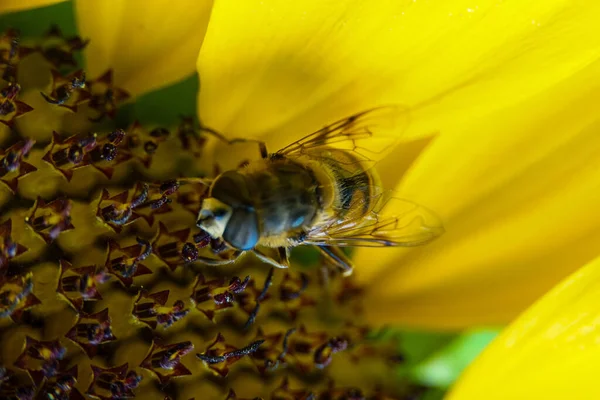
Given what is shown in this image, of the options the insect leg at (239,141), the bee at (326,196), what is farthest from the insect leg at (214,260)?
the insect leg at (239,141)

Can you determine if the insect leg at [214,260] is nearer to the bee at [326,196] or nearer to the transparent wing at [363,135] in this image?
the bee at [326,196]

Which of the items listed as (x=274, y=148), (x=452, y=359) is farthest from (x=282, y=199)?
(x=452, y=359)

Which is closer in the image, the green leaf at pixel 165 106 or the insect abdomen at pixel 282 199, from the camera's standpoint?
the insect abdomen at pixel 282 199

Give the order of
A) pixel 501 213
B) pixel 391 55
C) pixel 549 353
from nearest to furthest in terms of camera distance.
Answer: pixel 549 353
pixel 391 55
pixel 501 213

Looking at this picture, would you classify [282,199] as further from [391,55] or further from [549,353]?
[549,353]

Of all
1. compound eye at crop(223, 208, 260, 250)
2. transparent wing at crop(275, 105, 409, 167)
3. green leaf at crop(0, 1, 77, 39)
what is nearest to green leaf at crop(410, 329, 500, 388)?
transparent wing at crop(275, 105, 409, 167)

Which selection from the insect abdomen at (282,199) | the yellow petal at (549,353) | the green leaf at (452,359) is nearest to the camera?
the yellow petal at (549,353)
